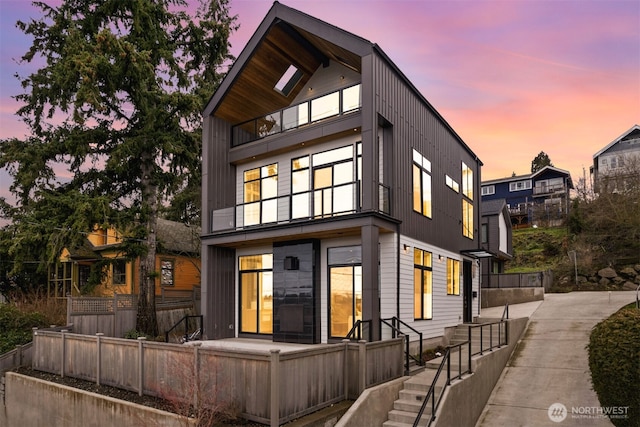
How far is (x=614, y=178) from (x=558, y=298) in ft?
45.8

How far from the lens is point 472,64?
22.0m

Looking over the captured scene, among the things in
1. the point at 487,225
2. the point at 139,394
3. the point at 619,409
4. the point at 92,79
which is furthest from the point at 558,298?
the point at 92,79

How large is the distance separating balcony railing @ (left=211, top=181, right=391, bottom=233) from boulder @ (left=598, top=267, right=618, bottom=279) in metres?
22.3

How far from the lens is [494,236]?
32.2m

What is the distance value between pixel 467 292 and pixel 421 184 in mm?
6474

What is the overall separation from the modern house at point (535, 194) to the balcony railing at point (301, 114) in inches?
1462

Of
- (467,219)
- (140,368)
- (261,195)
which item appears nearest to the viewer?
(140,368)

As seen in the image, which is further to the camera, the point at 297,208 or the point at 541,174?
the point at 541,174

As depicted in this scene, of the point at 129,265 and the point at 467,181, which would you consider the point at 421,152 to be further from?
the point at 129,265

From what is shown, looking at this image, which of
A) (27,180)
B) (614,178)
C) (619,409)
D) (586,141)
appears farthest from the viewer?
(586,141)

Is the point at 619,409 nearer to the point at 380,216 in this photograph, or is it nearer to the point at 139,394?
the point at 380,216

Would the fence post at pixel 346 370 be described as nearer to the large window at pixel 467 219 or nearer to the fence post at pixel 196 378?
the fence post at pixel 196 378

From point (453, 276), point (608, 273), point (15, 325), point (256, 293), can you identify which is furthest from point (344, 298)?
point (608, 273)

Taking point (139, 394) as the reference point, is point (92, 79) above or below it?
above
